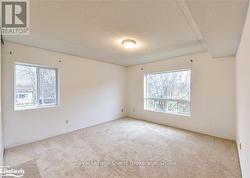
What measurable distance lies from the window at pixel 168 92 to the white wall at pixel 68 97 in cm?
121

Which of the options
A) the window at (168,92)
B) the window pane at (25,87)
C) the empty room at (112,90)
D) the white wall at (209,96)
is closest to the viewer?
the empty room at (112,90)

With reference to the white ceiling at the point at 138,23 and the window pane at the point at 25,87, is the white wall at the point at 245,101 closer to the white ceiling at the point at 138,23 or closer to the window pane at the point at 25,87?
the white ceiling at the point at 138,23

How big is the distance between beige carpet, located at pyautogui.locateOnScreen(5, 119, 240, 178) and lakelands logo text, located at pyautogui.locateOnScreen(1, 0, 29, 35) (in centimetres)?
237

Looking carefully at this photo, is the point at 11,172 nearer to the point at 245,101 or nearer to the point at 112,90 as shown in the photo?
the point at 245,101

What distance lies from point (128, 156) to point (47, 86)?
286 cm

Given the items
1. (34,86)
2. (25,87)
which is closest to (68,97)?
(34,86)

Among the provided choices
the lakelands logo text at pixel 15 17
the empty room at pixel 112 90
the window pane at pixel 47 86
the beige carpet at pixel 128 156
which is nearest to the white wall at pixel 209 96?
the empty room at pixel 112 90

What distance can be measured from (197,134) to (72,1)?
13.7ft

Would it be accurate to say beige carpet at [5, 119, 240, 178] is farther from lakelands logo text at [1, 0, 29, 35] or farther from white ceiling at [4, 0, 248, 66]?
lakelands logo text at [1, 0, 29, 35]

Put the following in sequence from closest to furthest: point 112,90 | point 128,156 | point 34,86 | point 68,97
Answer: point 128,156
point 34,86
point 68,97
point 112,90

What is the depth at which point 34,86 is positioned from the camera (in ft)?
11.4

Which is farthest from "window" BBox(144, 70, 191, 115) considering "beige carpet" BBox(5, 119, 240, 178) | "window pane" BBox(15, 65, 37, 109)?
"window pane" BBox(15, 65, 37, 109)

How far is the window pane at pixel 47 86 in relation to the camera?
3596 millimetres

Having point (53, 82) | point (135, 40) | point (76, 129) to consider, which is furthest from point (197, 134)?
point (53, 82)
